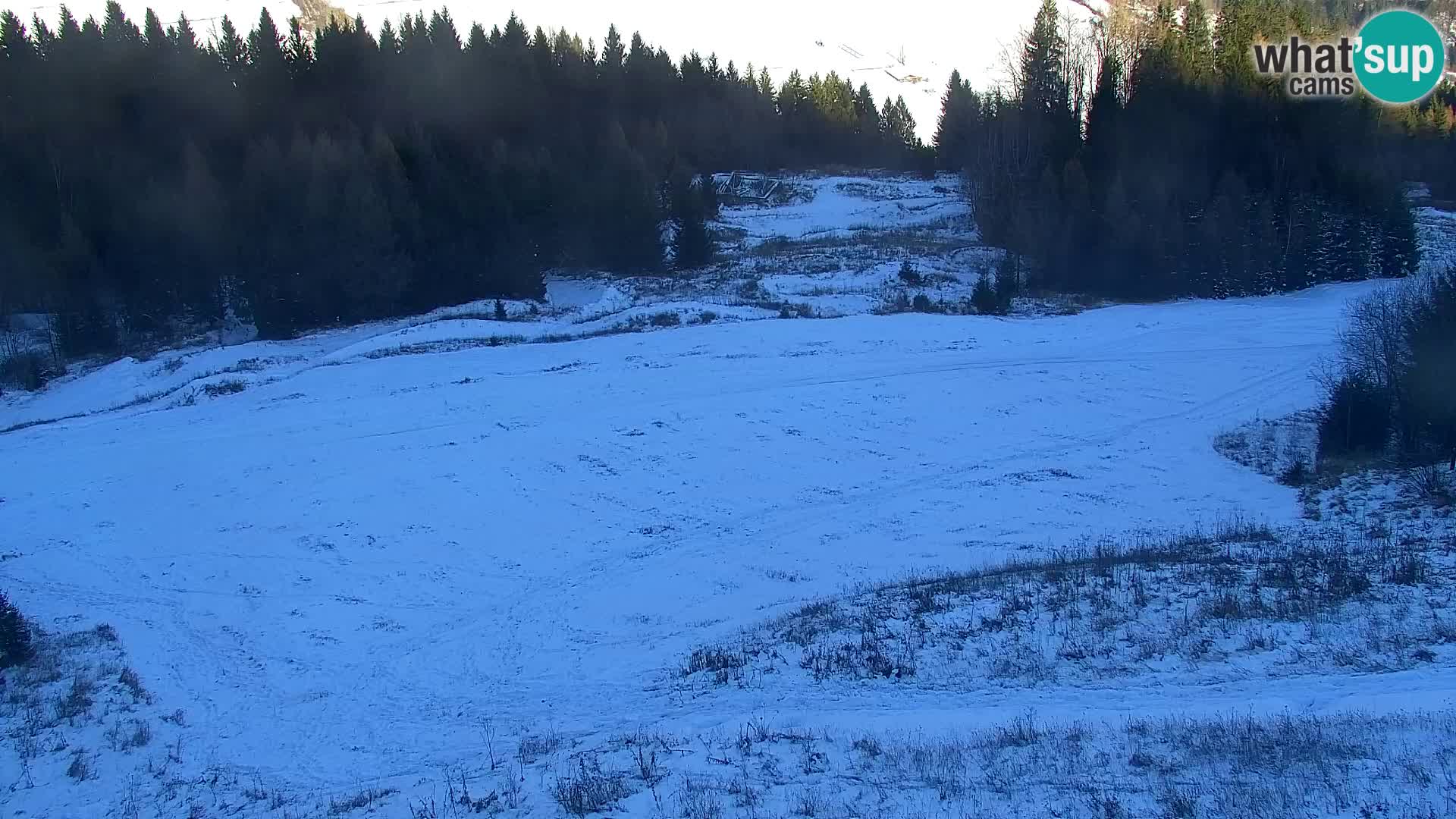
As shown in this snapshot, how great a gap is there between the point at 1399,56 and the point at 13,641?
41590mm

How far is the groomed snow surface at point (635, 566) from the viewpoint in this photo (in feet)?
22.0

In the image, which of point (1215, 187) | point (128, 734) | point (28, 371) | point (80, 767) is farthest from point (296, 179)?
point (1215, 187)

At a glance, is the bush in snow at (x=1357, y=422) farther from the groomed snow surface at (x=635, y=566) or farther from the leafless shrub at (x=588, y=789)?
the leafless shrub at (x=588, y=789)

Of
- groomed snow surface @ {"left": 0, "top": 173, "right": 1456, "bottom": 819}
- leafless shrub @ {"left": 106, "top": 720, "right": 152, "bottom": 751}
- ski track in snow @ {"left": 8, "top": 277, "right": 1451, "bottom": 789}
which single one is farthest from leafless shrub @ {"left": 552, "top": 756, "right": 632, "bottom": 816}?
leafless shrub @ {"left": 106, "top": 720, "right": 152, "bottom": 751}

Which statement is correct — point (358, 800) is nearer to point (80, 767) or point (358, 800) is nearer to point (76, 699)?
point (80, 767)

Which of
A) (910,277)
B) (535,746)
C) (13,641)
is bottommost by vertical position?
(535,746)

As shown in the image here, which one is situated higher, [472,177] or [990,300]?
[472,177]

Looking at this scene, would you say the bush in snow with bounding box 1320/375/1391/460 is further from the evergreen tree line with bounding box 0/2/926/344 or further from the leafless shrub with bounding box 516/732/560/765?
the evergreen tree line with bounding box 0/2/926/344

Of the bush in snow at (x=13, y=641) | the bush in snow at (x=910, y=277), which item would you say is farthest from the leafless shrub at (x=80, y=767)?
the bush in snow at (x=910, y=277)

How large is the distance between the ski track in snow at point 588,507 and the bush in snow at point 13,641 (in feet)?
3.53

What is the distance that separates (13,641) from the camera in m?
11.0

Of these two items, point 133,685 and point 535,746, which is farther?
point 133,685

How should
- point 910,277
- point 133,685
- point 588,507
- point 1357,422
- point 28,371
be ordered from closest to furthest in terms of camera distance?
point 133,685, point 588,507, point 1357,422, point 28,371, point 910,277

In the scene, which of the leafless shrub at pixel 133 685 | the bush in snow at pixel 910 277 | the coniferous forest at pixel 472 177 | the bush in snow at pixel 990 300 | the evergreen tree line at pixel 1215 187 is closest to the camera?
the leafless shrub at pixel 133 685
